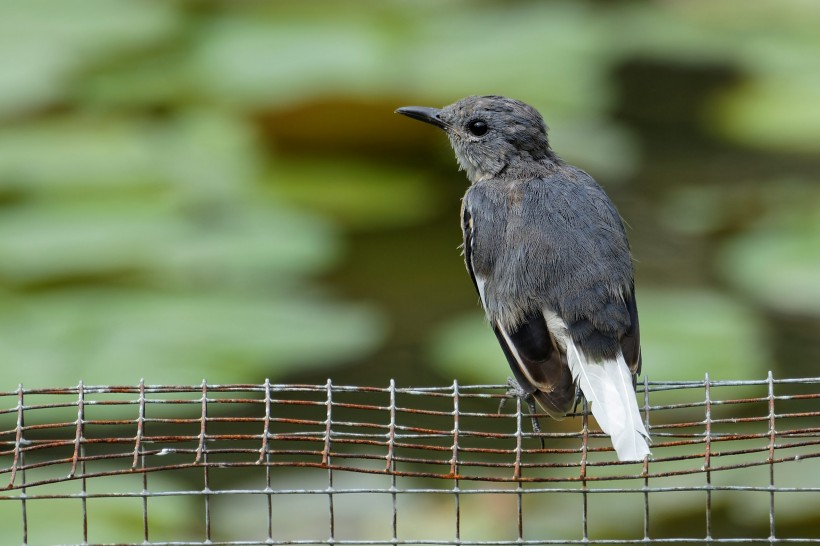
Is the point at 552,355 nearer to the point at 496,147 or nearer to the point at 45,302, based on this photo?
the point at 496,147

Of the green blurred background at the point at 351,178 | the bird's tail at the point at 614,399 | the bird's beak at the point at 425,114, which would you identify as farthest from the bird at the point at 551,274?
the green blurred background at the point at 351,178

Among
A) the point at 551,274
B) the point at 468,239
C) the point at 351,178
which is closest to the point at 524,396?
the point at 551,274

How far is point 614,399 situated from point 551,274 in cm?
56

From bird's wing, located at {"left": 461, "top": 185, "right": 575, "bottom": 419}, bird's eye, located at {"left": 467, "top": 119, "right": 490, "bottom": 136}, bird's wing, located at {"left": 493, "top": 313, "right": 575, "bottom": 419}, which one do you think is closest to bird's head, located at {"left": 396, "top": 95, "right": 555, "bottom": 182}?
bird's eye, located at {"left": 467, "top": 119, "right": 490, "bottom": 136}

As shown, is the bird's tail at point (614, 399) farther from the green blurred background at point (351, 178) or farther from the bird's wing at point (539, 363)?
the green blurred background at point (351, 178)

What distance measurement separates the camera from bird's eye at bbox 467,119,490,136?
14.2 feet

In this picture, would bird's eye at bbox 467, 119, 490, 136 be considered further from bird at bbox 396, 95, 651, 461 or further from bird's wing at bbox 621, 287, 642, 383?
bird's wing at bbox 621, 287, 642, 383

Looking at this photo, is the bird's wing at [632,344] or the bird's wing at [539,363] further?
the bird's wing at [632,344]

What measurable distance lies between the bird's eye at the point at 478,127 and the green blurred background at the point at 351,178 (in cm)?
134

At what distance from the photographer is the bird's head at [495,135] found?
423 centimetres

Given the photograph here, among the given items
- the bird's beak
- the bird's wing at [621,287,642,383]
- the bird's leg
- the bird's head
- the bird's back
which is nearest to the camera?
the bird's leg

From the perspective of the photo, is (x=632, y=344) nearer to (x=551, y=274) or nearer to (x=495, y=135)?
(x=551, y=274)

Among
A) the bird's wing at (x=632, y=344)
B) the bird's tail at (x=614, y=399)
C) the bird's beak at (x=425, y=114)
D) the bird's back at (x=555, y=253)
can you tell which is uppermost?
the bird's beak at (x=425, y=114)

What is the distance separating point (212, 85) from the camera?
785 cm
